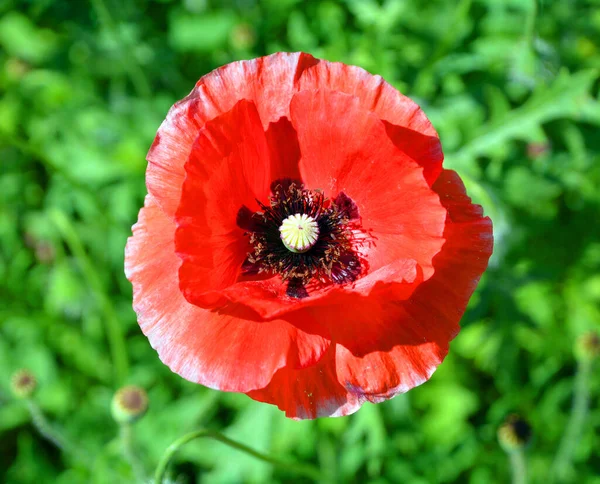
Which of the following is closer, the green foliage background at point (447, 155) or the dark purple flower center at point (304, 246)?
the dark purple flower center at point (304, 246)

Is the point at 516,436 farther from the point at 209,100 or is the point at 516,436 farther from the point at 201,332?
the point at 209,100

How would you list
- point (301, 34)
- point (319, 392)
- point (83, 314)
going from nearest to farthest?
point (319, 392), point (301, 34), point (83, 314)

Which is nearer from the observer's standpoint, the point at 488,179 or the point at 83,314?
the point at 488,179

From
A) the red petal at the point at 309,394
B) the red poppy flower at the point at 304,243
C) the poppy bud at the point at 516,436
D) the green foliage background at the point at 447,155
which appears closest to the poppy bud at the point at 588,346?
the green foliage background at the point at 447,155

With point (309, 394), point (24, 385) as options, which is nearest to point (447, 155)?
point (309, 394)

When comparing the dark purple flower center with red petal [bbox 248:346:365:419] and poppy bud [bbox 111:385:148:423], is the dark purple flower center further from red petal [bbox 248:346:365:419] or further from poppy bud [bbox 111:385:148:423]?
poppy bud [bbox 111:385:148:423]

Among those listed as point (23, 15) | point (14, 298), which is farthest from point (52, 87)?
point (14, 298)

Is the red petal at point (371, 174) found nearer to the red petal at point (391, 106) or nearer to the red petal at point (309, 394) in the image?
the red petal at point (391, 106)

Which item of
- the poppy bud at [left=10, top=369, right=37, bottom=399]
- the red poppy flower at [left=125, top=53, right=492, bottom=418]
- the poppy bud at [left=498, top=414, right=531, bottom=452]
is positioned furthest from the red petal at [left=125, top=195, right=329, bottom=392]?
the poppy bud at [left=498, top=414, right=531, bottom=452]

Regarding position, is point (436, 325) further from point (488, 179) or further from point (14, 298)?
point (14, 298)
